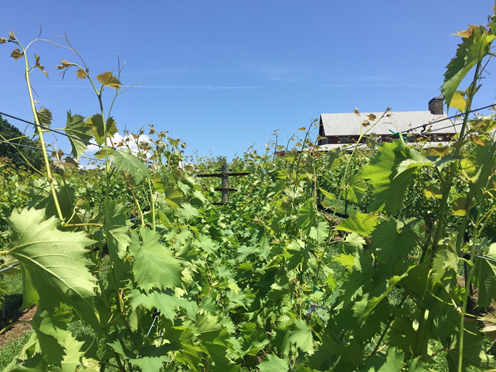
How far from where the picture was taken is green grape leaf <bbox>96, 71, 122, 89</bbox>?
1.10 m

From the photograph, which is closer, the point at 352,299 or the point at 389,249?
the point at 389,249

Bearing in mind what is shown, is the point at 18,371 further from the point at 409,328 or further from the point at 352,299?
the point at 409,328

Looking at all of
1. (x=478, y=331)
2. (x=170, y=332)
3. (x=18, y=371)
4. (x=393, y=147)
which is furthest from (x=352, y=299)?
(x=18, y=371)

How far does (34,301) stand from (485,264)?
125 centimetres

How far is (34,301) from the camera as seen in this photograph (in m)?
0.96

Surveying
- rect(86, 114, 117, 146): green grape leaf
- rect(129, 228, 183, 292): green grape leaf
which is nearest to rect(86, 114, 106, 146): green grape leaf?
rect(86, 114, 117, 146): green grape leaf

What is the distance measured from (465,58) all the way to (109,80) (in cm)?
99

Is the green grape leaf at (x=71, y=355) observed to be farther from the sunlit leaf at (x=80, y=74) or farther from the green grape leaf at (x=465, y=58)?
the green grape leaf at (x=465, y=58)

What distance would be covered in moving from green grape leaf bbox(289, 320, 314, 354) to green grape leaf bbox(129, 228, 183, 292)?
2.63ft

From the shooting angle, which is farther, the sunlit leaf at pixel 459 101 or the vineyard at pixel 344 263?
the sunlit leaf at pixel 459 101

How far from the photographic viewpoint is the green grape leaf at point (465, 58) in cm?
84

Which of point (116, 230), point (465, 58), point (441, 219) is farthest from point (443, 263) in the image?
point (116, 230)

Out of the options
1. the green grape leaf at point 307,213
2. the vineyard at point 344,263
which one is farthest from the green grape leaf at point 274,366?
the green grape leaf at point 307,213

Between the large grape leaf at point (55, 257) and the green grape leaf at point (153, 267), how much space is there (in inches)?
8.9
